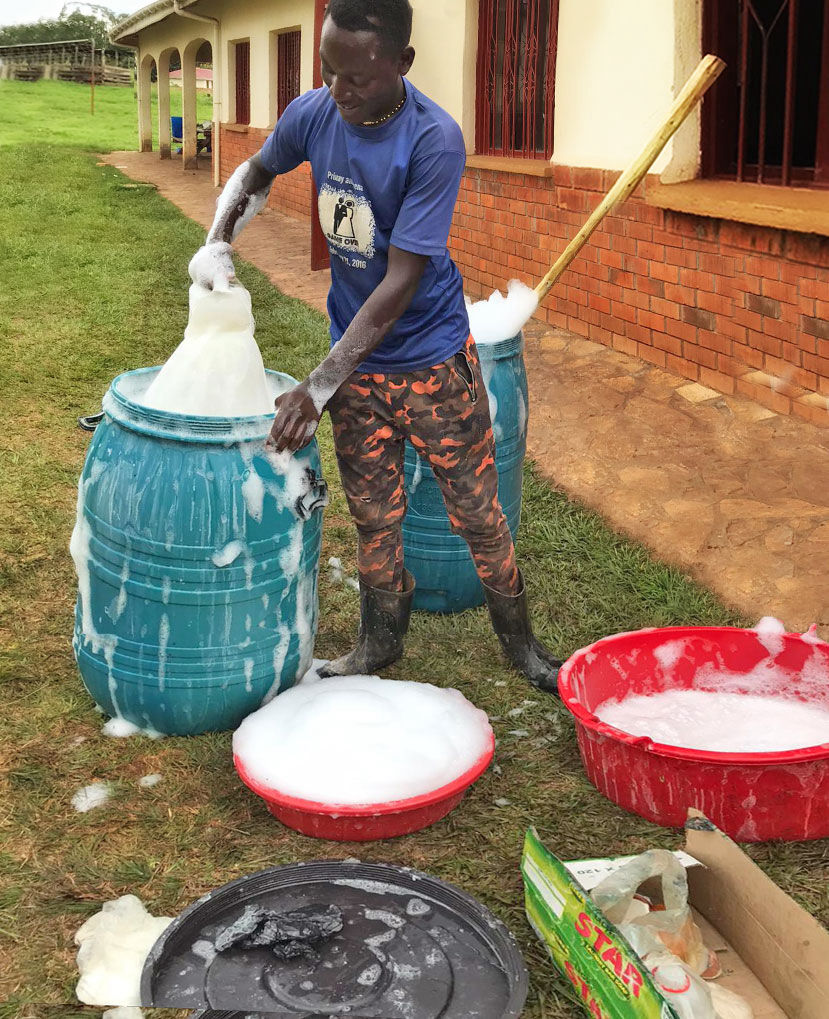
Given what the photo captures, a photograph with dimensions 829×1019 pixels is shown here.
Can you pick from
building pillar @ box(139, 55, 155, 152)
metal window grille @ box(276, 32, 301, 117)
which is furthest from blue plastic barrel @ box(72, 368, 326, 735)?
building pillar @ box(139, 55, 155, 152)

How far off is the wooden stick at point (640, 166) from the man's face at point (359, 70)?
1484 mm

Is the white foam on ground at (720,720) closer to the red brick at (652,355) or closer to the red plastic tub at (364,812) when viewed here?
the red plastic tub at (364,812)

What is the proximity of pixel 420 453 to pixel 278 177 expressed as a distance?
40.3 ft

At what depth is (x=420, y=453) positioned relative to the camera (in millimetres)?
3283

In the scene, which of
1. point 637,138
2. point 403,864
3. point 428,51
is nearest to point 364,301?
point 403,864

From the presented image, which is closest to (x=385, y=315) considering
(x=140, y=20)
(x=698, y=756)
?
(x=698, y=756)

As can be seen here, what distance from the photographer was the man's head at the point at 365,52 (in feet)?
8.64

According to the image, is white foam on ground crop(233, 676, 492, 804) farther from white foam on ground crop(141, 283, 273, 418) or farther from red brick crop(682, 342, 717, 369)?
red brick crop(682, 342, 717, 369)

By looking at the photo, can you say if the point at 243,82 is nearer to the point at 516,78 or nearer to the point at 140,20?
the point at 140,20

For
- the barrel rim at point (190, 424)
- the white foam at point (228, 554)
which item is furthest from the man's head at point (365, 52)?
the white foam at point (228, 554)

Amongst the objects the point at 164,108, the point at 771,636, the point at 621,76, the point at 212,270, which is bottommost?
the point at 771,636

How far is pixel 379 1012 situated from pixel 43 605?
92.2 inches

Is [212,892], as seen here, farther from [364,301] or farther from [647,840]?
[364,301]

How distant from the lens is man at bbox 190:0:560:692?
2787 millimetres
